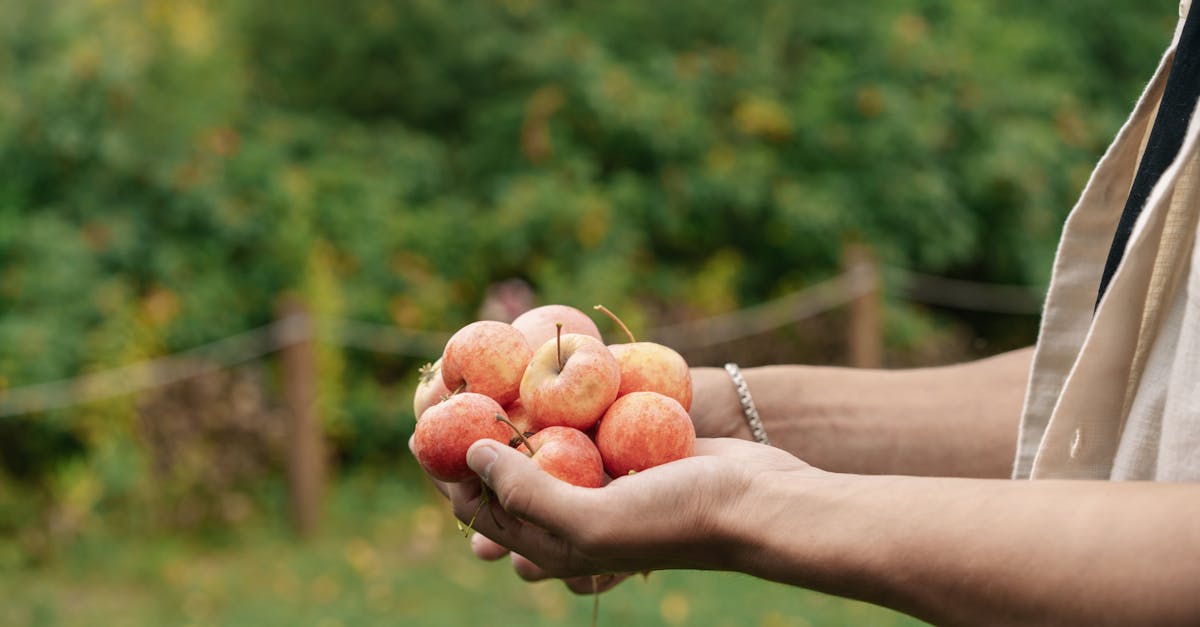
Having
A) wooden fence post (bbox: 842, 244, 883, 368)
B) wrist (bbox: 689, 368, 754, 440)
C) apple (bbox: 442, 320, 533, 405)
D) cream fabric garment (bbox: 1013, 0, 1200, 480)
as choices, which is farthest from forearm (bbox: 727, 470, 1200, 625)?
wooden fence post (bbox: 842, 244, 883, 368)

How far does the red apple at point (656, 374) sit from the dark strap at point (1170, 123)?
0.68 metres

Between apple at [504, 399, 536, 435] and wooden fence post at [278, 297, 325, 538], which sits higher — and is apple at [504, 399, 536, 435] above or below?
above

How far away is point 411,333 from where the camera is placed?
6.24 metres

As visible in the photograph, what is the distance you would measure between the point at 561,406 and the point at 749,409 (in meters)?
0.45

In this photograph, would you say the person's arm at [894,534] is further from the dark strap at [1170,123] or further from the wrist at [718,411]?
the wrist at [718,411]

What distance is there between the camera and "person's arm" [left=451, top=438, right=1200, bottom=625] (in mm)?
1088

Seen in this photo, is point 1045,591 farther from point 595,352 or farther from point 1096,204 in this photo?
point 595,352

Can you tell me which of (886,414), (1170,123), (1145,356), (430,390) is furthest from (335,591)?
(1170,123)

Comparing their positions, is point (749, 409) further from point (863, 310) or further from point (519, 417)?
point (863, 310)

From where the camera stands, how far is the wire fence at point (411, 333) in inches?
205

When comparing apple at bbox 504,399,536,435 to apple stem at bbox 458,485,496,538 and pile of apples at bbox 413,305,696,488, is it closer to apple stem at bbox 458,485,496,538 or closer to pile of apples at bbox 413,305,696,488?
pile of apples at bbox 413,305,696,488

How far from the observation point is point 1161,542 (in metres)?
1.07

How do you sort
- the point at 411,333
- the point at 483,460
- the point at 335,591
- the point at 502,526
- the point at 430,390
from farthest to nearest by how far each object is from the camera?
the point at 411,333, the point at 335,591, the point at 430,390, the point at 502,526, the point at 483,460

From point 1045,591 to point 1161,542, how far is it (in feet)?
0.37
